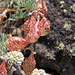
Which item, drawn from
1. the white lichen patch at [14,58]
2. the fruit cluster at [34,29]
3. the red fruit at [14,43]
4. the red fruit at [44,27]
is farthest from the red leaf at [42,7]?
the white lichen patch at [14,58]

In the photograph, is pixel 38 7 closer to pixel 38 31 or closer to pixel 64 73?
pixel 38 31

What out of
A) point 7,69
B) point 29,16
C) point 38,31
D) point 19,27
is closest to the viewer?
point 7,69

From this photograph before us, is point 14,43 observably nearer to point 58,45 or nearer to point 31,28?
point 31,28

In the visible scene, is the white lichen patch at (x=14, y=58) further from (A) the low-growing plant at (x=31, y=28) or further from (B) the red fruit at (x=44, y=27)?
(B) the red fruit at (x=44, y=27)

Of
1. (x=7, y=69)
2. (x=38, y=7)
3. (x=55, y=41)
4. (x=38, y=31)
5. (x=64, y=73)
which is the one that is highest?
(x=38, y=7)

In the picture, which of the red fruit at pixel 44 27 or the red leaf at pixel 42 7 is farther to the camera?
the red leaf at pixel 42 7

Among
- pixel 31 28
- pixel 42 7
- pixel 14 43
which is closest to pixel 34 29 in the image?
pixel 31 28

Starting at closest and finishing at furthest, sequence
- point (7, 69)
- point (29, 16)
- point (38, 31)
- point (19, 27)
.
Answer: point (7, 69) → point (38, 31) → point (29, 16) → point (19, 27)

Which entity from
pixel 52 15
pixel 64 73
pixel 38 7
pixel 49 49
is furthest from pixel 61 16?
pixel 64 73
